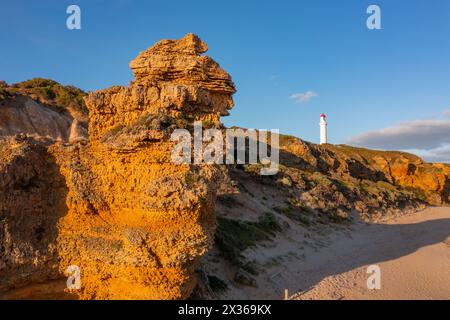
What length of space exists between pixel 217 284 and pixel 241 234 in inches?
205

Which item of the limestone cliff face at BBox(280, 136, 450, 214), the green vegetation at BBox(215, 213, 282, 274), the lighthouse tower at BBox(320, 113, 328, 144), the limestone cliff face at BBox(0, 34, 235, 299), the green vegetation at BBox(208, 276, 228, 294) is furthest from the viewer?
the lighthouse tower at BBox(320, 113, 328, 144)

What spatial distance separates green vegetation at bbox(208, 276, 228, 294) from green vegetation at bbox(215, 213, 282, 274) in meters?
1.60

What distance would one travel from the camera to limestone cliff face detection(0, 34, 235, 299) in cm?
851

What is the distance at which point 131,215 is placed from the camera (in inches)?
352

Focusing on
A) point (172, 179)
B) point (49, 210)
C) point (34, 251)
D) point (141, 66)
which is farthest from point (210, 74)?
point (34, 251)

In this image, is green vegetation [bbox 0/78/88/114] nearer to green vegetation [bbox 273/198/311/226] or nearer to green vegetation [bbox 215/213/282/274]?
green vegetation [bbox 273/198/311/226]

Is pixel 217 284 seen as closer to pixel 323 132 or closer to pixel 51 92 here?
pixel 51 92

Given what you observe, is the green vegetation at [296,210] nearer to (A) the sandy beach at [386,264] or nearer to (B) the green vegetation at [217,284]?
(A) the sandy beach at [386,264]

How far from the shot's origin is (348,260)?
1816cm

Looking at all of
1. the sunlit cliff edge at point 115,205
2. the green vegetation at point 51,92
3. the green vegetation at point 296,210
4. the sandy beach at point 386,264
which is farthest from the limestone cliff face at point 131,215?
the green vegetation at point 51,92

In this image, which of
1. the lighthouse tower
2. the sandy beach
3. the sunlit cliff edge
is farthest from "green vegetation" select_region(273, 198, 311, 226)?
the lighthouse tower

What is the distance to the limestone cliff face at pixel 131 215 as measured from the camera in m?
8.51

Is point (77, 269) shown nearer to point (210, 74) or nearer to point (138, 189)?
point (138, 189)

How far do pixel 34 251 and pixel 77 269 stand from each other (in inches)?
41.5
